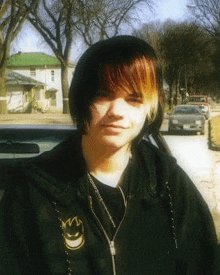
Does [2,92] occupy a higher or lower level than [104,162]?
lower

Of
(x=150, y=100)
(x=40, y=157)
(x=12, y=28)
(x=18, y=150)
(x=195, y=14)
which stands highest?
(x=195, y=14)

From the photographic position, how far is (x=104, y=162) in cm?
167

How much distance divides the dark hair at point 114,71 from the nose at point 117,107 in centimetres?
5

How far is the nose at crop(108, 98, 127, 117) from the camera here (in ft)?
5.29

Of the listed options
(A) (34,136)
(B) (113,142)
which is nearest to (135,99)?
(B) (113,142)

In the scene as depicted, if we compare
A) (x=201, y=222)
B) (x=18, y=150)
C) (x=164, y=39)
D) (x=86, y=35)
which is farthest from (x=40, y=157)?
(x=164, y=39)

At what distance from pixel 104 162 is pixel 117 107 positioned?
0.18 meters

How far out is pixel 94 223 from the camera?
159 centimetres

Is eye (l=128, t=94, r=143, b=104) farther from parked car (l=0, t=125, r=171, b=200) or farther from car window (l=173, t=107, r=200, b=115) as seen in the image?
car window (l=173, t=107, r=200, b=115)

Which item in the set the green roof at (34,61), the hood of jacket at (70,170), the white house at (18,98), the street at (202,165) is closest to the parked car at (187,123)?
the street at (202,165)

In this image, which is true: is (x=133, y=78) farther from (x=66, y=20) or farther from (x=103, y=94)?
(x=66, y=20)

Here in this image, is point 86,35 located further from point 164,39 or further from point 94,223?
point 94,223

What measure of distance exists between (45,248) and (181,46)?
232ft

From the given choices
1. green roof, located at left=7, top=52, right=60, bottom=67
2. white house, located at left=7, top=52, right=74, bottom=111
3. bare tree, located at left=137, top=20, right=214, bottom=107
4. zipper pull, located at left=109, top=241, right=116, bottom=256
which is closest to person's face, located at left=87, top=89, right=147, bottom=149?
zipper pull, located at left=109, top=241, right=116, bottom=256
